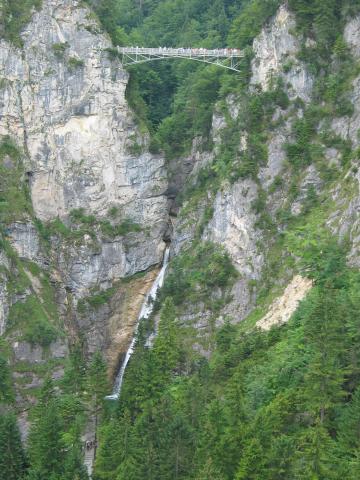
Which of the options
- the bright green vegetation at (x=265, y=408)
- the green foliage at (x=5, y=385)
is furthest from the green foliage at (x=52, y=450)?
the green foliage at (x=5, y=385)

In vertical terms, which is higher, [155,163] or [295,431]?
[155,163]

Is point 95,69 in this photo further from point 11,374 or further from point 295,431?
point 295,431

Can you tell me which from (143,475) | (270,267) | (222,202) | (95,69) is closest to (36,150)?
(95,69)

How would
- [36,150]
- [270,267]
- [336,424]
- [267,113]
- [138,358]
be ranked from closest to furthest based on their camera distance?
1. [336,424]
2. [138,358]
3. [270,267]
4. [267,113]
5. [36,150]

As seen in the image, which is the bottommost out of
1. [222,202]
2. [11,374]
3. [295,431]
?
[11,374]

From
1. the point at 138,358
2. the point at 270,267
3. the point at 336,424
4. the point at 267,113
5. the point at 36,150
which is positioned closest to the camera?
the point at 336,424

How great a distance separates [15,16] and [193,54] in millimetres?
16017

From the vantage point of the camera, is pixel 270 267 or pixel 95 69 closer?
pixel 270 267

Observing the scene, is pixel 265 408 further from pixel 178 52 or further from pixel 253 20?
pixel 178 52

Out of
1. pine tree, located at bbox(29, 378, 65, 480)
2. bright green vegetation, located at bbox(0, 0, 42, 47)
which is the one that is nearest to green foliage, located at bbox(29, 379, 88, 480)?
pine tree, located at bbox(29, 378, 65, 480)

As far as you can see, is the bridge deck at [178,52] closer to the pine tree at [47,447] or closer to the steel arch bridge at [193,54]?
the steel arch bridge at [193,54]

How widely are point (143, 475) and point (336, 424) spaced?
987 centimetres

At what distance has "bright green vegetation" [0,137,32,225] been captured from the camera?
67.9 m

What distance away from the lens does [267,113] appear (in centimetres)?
6550
